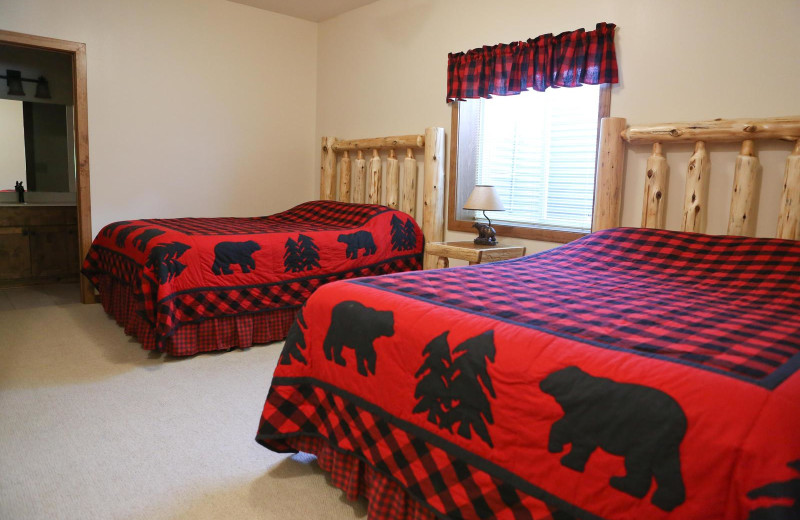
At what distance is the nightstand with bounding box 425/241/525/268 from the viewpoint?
131 inches

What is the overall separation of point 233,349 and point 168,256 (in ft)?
2.23

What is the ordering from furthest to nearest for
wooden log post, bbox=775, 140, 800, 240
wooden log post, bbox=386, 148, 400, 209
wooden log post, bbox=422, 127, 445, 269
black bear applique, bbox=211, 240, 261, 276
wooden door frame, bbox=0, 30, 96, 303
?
wooden log post, bbox=386, 148, 400, 209, wooden log post, bbox=422, 127, 445, 269, wooden door frame, bbox=0, 30, 96, 303, black bear applique, bbox=211, 240, 261, 276, wooden log post, bbox=775, 140, 800, 240

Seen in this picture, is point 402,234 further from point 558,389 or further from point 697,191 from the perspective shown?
point 558,389

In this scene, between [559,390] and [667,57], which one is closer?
[559,390]

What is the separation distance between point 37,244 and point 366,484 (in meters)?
4.40

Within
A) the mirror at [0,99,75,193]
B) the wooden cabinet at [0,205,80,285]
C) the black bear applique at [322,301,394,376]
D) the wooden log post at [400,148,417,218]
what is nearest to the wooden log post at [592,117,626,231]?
the wooden log post at [400,148,417,218]

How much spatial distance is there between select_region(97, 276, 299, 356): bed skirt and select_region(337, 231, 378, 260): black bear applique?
21.4 inches

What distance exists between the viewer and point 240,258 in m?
3.19

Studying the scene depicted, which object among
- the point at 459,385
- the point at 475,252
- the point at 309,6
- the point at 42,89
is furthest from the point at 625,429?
the point at 42,89

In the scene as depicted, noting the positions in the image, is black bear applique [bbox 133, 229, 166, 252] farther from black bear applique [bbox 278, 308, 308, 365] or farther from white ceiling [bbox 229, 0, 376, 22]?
white ceiling [bbox 229, 0, 376, 22]

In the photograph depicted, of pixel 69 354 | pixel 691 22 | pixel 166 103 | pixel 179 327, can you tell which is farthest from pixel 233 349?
pixel 691 22

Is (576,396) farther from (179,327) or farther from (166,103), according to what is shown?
(166,103)

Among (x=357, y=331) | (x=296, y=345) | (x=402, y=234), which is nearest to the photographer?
(x=357, y=331)

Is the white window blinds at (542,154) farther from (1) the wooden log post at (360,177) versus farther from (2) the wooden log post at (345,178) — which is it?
(2) the wooden log post at (345,178)
